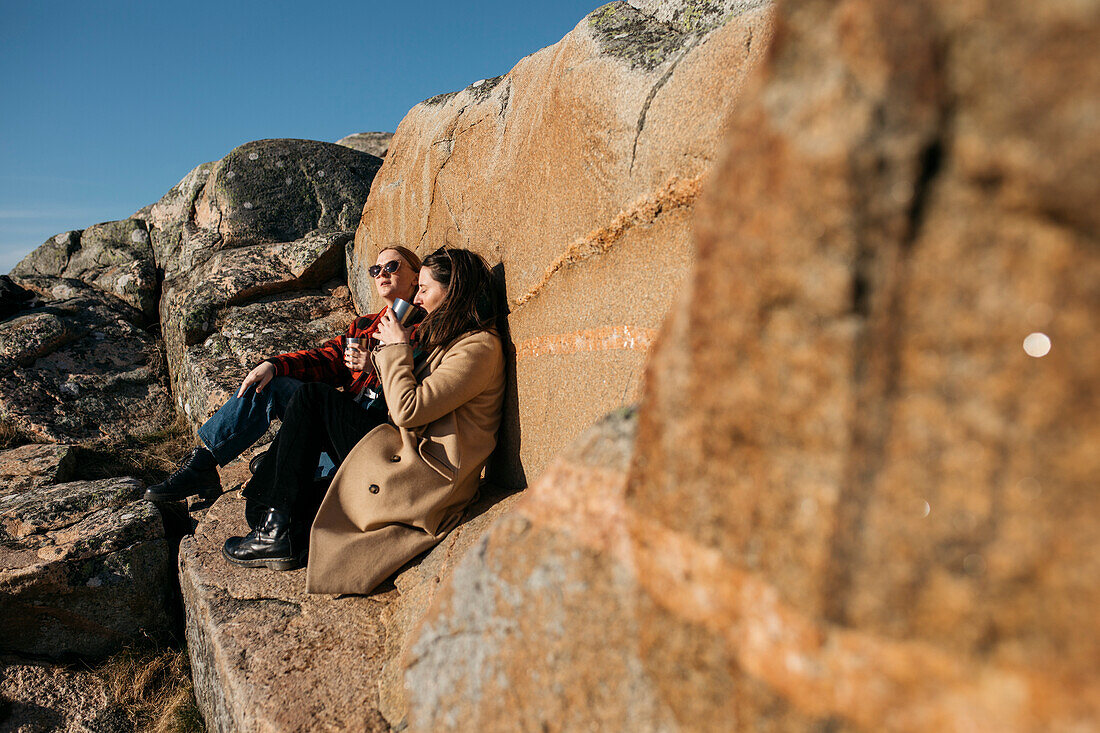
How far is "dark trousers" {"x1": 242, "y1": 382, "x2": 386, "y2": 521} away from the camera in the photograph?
106 inches

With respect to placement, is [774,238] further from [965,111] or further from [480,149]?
[480,149]

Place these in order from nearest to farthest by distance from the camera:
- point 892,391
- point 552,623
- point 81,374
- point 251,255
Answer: point 892,391 < point 552,623 < point 81,374 < point 251,255

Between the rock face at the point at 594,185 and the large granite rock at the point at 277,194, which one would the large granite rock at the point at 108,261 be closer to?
the large granite rock at the point at 277,194

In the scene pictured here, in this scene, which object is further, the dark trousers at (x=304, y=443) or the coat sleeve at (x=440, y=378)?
the dark trousers at (x=304, y=443)

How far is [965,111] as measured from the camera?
671 millimetres

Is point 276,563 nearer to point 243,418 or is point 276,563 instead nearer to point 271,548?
point 271,548

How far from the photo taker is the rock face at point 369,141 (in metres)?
11.0

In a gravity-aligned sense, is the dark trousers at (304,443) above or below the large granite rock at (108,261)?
below

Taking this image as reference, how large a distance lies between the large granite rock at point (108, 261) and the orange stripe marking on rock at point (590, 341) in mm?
5359

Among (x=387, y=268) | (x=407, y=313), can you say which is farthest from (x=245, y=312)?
(x=407, y=313)

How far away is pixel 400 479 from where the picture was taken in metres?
2.54

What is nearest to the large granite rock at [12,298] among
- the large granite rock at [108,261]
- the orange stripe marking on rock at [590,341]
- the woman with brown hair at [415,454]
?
the large granite rock at [108,261]

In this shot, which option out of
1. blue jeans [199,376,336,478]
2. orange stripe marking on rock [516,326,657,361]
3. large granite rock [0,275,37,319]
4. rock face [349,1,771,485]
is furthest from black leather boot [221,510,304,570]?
Result: large granite rock [0,275,37,319]

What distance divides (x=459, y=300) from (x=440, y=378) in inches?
16.7
